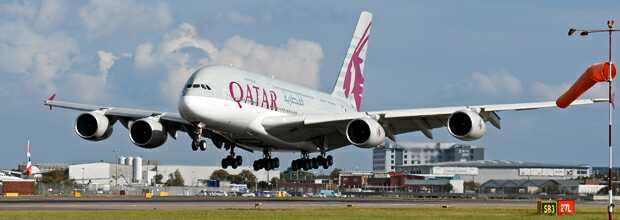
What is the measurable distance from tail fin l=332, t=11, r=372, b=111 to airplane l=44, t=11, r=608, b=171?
6.63 metres

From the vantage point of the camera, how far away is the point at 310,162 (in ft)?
259

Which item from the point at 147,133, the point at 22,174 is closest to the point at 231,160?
the point at 147,133

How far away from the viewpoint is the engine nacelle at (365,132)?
225ft

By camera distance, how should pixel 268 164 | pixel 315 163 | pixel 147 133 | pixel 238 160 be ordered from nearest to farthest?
pixel 147 133 < pixel 238 160 < pixel 268 164 < pixel 315 163

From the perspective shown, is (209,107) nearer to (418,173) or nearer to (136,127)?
(136,127)

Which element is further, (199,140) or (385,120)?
(385,120)

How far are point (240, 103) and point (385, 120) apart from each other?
1073 cm

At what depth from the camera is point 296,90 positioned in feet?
243

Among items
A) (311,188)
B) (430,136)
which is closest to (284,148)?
(430,136)

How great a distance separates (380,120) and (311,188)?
358 ft

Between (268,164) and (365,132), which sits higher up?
(365,132)

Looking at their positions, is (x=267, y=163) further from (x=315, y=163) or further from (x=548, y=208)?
(x=548, y=208)

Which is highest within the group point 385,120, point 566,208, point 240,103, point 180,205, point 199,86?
point 199,86

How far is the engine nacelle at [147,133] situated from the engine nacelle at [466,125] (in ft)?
59.8
